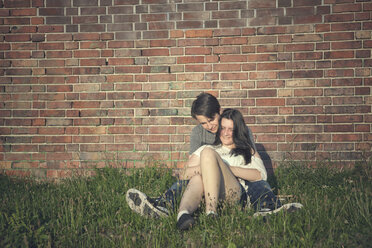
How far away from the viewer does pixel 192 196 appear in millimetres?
2236

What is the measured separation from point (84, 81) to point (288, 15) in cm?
276

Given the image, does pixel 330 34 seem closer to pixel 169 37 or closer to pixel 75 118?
pixel 169 37

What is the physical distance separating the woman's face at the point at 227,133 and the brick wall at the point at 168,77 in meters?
0.72

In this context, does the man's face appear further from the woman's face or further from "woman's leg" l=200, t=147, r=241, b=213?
"woman's leg" l=200, t=147, r=241, b=213

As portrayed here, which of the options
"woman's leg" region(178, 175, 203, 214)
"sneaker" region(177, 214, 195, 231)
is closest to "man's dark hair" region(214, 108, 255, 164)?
"woman's leg" region(178, 175, 203, 214)

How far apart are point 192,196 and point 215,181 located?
234 mm

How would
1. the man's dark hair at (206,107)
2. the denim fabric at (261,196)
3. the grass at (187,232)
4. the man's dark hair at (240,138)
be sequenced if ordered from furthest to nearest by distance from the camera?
1. the man's dark hair at (206,107)
2. the man's dark hair at (240,138)
3. the denim fabric at (261,196)
4. the grass at (187,232)

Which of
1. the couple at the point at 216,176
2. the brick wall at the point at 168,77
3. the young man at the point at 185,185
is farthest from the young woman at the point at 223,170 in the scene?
the brick wall at the point at 168,77

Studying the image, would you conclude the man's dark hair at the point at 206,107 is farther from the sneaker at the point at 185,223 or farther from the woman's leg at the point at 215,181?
the sneaker at the point at 185,223

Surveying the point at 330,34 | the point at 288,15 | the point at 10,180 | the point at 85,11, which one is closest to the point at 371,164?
the point at 330,34

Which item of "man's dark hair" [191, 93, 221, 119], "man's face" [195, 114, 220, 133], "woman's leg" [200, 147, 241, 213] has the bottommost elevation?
"woman's leg" [200, 147, 241, 213]

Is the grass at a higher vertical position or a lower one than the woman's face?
lower

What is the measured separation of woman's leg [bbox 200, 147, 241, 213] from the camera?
7.13 feet

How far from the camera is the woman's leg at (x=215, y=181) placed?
2.17 metres
